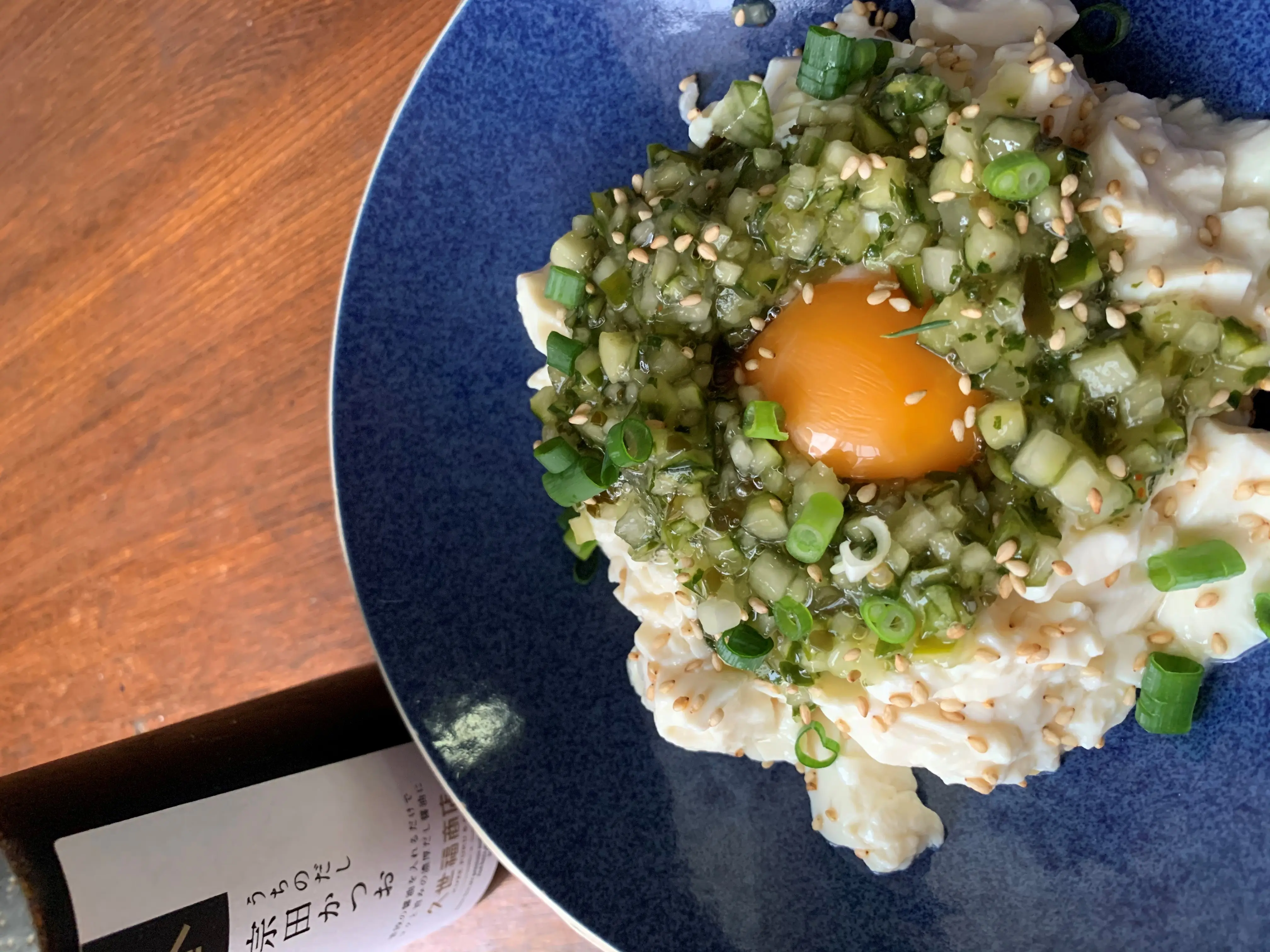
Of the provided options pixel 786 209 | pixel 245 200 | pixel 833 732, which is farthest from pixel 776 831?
pixel 245 200

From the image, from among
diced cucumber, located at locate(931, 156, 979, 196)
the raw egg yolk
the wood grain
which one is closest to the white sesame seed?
the raw egg yolk

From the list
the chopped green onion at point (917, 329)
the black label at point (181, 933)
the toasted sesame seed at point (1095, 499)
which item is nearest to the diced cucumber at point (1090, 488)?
the toasted sesame seed at point (1095, 499)

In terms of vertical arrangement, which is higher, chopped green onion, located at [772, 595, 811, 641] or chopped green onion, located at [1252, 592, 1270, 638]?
chopped green onion, located at [772, 595, 811, 641]

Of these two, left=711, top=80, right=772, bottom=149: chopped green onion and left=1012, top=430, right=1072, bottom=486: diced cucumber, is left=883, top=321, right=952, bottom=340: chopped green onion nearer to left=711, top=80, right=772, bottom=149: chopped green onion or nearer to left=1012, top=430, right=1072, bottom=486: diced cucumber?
left=1012, top=430, right=1072, bottom=486: diced cucumber

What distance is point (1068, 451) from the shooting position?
74.4 inches

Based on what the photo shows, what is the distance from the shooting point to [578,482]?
224 cm

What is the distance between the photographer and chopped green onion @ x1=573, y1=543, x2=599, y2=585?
8.93 ft

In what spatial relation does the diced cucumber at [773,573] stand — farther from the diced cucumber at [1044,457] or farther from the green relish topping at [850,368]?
the diced cucumber at [1044,457]

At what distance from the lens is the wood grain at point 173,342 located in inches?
118

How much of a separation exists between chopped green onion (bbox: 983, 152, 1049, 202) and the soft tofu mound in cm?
25

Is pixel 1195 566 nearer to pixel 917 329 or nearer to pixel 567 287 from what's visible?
pixel 917 329

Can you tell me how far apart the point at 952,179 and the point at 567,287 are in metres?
1.01

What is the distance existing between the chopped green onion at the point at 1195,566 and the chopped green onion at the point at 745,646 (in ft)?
3.26

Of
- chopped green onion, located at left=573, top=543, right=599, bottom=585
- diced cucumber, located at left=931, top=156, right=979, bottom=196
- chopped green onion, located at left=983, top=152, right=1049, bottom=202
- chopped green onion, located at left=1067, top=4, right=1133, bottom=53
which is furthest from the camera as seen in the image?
chopped green onion, located at left=573, top=543, right=599, bottom=585
